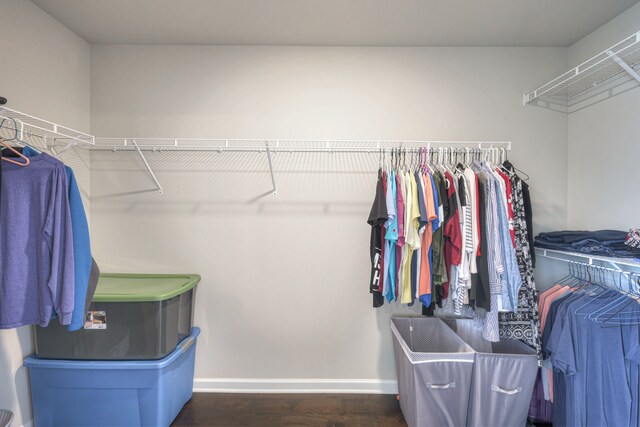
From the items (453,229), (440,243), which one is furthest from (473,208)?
(440,243)

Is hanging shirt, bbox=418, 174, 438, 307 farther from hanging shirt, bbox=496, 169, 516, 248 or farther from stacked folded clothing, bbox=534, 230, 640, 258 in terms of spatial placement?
stacked folded clothing, bbox=534, 230, 640, 258

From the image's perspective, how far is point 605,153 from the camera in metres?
1.84

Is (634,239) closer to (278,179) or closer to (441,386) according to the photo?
(441,386)

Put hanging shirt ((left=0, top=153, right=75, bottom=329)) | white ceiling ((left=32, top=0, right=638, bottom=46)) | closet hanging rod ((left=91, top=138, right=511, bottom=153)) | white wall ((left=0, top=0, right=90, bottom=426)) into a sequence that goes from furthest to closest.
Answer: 1. closet hanging rod ((left=91, top=138, right=511, bottom=153))
2. white ceiling ((left=32, top=0, right=638, bottom=46))
3. white wall ((left=0, top=0, right=90, bottom=426))
4. hanging shirt ((left=0, top=153, right=75, bottom=329))

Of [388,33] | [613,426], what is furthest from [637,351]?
[388,33]

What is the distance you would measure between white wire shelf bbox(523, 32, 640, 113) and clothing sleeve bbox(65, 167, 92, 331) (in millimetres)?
2619

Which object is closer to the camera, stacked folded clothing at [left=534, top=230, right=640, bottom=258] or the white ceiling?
stacked folded clothing at [left=534, top=230, right=640, bottom=258]

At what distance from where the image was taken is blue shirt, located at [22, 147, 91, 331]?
4.39ft

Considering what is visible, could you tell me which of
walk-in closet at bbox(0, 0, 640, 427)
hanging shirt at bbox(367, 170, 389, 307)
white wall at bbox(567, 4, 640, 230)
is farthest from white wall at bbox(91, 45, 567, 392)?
hanging shirt at bbox(367, 170, 389, 307)

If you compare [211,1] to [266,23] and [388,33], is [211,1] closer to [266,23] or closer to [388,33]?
[266,23]

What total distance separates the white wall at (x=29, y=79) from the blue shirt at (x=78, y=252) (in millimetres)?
628

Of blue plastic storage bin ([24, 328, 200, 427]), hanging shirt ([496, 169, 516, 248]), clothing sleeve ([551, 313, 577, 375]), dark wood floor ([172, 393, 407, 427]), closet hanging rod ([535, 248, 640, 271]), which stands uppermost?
hanging shirt ([496, 169, 516, 248])

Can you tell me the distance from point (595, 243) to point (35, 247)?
283cm

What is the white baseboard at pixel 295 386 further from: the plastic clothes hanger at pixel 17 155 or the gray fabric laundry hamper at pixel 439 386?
the plastic clothes hanger at pixel 17 155
